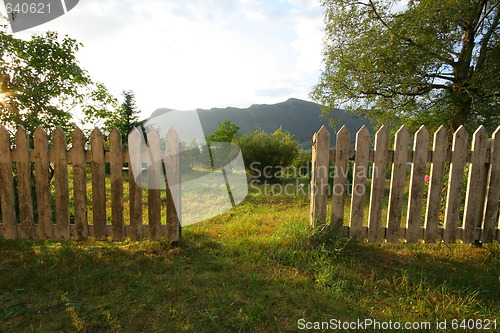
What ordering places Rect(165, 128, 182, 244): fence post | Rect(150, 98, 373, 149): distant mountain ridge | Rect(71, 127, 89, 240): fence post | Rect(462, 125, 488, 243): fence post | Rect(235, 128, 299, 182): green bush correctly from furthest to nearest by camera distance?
1. Rect(150, 98, 373, 149): distant mountain ridge
2. Rect(235, 128, 299, 182): green bush
3. Rect(462, 125, 488, 243): fence post
4. Rect(165, 128, 182, 244): fence post
5. Rect(71, 127, 89, 240): fence post

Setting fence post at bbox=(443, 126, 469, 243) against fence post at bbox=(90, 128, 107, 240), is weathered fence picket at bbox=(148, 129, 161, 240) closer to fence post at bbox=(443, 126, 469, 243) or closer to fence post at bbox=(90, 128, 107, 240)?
fence post at bbox=(90, 128, 107, 240)

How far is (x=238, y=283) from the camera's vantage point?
2811 millimetres

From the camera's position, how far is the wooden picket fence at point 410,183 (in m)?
3.49

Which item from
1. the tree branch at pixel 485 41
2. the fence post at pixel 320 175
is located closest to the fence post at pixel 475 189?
the fence post at pixel 320 175

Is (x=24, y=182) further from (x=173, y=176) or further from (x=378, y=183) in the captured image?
(x=378, y=183)

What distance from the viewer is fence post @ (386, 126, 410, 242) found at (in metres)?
3.47

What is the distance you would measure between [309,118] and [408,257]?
81141 millimetres

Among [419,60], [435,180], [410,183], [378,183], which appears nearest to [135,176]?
[378,183]

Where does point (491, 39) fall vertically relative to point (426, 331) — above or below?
→ above

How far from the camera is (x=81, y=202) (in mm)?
3496

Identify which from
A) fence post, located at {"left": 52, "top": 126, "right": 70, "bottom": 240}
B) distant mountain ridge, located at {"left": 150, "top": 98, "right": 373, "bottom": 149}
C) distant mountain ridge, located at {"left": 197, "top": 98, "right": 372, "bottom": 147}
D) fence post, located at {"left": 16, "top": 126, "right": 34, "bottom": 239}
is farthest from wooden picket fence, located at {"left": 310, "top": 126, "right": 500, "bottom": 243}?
distant mountain ridge, located at {"left": 197, "top": 98, "right": 372, "bottom": 147}

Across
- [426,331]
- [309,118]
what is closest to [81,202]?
[426,331]

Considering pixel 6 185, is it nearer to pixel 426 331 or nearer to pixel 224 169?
pixel 426 331

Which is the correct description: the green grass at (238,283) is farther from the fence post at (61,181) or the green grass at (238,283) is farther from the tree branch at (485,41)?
the tree branch at (485,41)
